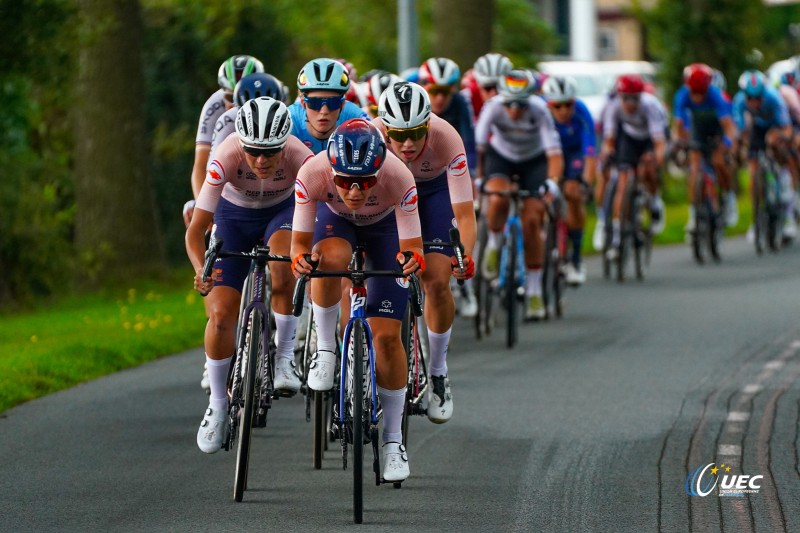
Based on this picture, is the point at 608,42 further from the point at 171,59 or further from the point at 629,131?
the point at 629,131

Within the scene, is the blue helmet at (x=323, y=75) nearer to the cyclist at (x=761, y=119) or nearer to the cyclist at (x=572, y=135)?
the cyclist at (x=572, y=135)

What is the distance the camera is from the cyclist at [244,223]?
348 inches

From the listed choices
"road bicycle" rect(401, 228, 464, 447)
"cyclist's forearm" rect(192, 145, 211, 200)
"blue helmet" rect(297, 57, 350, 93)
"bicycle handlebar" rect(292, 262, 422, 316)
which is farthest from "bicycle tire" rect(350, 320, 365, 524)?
"cyclist's forearm" rect(192, 145, 211, 200)

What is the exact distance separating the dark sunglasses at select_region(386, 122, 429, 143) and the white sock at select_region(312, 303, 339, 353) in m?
1.03

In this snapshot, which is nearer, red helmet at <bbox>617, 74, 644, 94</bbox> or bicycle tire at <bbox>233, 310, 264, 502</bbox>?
bicycle tire at <bbox>233, 310, 264, 502</bbox>

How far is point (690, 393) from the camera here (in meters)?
11.8

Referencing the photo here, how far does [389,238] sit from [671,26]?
1061 inches

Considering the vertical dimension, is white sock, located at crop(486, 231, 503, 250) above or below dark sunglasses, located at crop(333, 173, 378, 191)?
below

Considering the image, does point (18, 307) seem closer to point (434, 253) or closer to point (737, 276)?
point (737, 276)

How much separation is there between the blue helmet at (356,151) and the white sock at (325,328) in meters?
1.05

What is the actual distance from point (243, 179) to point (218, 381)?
42.5 inches

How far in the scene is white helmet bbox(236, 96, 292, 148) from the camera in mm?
8781

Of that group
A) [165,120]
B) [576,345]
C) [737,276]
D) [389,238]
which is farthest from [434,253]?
[165,120]

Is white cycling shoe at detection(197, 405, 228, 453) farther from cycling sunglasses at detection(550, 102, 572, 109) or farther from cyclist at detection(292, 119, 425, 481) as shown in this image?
cycling sunglasses at detection(550, 102, 572, 109)
